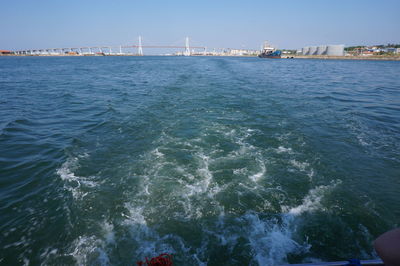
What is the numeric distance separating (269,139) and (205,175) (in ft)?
14.2

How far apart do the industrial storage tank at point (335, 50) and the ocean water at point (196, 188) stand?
145 m

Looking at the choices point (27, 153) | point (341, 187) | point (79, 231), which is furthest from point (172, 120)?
point (341, 187)

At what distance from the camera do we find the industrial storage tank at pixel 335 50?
12488 centimetres

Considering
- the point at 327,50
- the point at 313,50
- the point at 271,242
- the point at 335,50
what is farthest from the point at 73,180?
the point at 313,50

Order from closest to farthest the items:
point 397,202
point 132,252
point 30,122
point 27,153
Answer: point 132,252 < point 397,202 < point 27,153 < point 30,122

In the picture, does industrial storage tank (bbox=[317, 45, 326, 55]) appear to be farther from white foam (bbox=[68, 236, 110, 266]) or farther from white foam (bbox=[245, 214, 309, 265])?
white foam (bbox=[68, 236, 110, 266])

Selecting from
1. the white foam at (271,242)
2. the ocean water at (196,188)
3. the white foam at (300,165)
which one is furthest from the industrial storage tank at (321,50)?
the white foam at (271,242)

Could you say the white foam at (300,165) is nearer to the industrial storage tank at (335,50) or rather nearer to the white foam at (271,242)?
the white foam at (271,242)

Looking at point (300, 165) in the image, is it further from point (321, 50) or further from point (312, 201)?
point (321, 50)

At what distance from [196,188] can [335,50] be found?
157 metres

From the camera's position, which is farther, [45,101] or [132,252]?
[45,101]

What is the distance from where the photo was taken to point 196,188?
20.4 feet

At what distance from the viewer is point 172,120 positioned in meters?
12.2

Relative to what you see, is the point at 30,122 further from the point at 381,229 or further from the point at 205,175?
the point at 381,229
